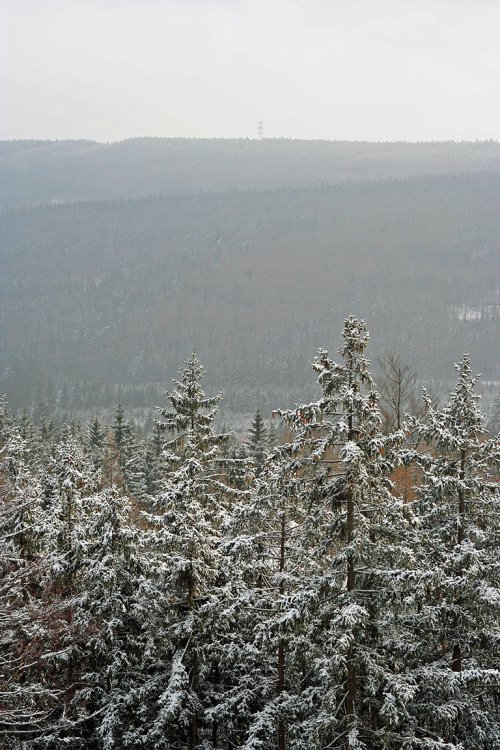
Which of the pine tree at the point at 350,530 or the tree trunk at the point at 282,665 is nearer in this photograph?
the pine tree at the point at 350,530

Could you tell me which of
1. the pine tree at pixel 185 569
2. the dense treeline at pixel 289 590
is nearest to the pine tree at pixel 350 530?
the dense treeline at pixel 289 590

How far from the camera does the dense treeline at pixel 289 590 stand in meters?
12.1

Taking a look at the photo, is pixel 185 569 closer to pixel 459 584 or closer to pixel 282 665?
pixel 282 665

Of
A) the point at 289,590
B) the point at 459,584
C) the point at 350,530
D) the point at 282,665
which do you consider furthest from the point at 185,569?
the point at 459,584

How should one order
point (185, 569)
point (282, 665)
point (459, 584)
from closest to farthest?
point (459, 584) < point (185, 569) < point (282, 665)

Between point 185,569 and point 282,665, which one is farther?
point 282,665

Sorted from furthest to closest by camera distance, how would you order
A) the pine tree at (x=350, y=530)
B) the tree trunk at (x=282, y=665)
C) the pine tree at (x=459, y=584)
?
A: the tree trunk at (x=282, y=665) < the pine tree at (x=459, y=584) < the pine tree at (x=350, y=530)

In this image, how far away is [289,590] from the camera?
1432cm

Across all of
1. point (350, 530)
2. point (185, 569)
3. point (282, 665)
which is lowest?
point (282, 665)

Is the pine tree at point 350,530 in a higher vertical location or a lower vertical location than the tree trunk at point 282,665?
higher

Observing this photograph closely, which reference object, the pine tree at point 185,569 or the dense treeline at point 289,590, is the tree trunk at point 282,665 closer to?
the dense treeline at point 289,590

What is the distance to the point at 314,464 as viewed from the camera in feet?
40.3

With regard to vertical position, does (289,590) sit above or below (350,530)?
below

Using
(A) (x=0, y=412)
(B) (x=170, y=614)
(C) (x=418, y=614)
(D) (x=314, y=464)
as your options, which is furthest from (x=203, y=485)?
(A) (x=0, y=412)
